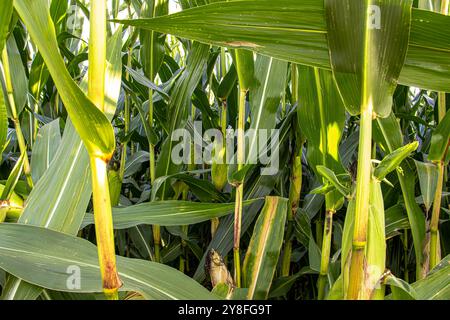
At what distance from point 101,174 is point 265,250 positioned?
47 cm

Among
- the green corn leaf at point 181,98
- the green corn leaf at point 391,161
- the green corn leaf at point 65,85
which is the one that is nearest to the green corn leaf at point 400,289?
the green corn leaf at point 391,161

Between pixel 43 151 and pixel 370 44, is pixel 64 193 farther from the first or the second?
pixel 370 44

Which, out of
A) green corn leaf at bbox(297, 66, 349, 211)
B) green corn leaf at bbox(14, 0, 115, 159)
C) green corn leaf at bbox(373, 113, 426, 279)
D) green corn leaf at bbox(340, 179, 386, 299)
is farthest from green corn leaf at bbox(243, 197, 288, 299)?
green corn leaf at bbox(14, 0, 115, 159)

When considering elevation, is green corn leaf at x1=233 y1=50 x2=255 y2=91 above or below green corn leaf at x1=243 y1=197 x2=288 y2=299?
above

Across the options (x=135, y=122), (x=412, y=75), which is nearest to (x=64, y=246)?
(x=412, y=75)

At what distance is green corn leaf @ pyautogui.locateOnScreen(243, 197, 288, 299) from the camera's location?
835 millimetres

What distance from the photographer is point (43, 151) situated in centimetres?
94

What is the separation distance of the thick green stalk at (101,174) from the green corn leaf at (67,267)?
0.09 meters

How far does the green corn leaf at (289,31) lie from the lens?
49 cm

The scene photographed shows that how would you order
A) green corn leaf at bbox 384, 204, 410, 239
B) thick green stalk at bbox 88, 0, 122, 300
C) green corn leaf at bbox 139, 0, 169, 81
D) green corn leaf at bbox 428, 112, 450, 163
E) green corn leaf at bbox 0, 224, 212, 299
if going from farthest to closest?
green corn leaf at bbox 139, 0, 169, 81 < green corn leaf at bbox 384, 204, 410, 239 < green corn leaf at bbox 428, 112, 450, 163 < green corn leaf at bbox 0, 224, 212, 299 < thick green stalk at bbox 88, 0, 122, 300

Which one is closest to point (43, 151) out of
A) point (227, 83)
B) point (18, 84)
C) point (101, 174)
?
point (18, 84)

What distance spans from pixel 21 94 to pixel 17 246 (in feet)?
1.70

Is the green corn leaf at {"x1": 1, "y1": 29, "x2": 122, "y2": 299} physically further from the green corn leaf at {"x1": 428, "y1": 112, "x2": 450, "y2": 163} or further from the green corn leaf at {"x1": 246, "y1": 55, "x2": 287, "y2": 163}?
the green corn leaf at {"x1": 428, "y1": 112, "x2": 450, "y2": 163}
